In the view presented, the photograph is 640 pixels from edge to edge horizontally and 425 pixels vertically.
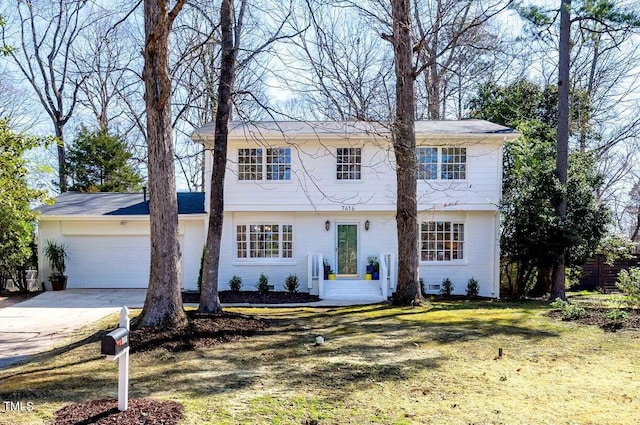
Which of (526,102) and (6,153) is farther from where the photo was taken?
(526,102)

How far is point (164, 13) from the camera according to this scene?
21.3 feet

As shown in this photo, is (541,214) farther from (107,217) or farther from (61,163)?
(61,163)

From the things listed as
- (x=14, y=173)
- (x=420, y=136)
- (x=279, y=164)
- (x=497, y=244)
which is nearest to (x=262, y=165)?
(x=279, y=164)

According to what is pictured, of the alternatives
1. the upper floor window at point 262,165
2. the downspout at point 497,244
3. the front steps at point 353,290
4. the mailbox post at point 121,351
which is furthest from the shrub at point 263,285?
the mailbox post at point 121,351

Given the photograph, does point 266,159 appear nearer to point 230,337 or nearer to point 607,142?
point 230,337

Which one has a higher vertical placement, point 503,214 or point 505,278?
point 503,214

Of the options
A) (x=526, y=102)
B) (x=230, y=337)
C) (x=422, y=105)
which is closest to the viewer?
(x=230, y=337)

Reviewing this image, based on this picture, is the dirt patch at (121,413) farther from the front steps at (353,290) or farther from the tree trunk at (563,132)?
the tree trunk at (563,132)

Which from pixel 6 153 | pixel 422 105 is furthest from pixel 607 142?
pixel 6 153

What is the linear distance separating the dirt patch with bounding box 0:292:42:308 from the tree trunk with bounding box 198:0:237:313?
682 cm

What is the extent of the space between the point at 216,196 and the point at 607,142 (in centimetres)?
1997

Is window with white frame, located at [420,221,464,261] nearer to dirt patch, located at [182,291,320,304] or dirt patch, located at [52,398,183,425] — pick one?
dirt patch, located at [182,291,320,304]

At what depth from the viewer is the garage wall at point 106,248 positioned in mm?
15656

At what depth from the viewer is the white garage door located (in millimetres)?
15758
